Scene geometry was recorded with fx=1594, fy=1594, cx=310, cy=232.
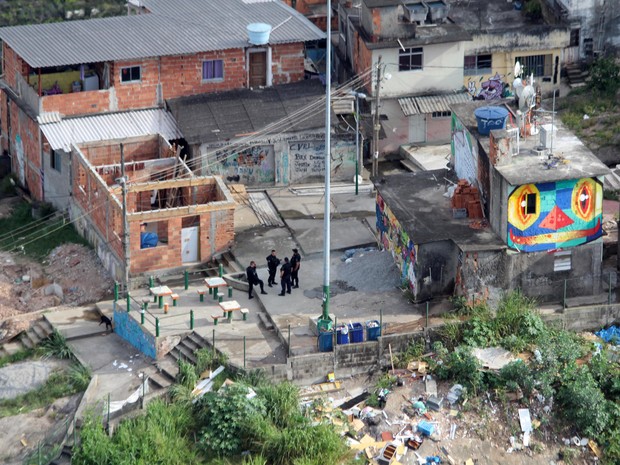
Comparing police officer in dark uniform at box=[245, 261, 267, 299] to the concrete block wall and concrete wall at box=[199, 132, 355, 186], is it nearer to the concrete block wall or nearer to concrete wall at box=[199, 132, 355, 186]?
the concrete block wall

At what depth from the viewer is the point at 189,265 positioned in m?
58.3

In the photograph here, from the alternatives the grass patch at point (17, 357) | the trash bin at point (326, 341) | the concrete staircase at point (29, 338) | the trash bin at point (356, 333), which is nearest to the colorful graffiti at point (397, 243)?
the trash bin at point (356, 333)

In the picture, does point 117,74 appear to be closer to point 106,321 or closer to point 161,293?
point 161,293

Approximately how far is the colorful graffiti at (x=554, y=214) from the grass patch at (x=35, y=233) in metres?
18.3

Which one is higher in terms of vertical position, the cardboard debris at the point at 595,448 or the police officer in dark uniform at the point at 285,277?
the police officer in dark uniform at the point at 285,277

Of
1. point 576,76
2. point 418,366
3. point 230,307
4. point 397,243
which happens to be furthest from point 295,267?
point 576,76

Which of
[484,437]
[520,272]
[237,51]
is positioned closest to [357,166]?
[237,51]

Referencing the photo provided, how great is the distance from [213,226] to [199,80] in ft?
32.3

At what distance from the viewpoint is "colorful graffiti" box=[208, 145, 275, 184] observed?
64.1 m

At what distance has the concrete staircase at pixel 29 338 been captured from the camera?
54594mm

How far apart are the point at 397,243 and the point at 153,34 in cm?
1657

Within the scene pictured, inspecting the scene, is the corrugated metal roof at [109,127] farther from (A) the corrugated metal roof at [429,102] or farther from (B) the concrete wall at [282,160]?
(A) the corrugated metal roof at [429,102]

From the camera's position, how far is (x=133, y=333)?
53812mm

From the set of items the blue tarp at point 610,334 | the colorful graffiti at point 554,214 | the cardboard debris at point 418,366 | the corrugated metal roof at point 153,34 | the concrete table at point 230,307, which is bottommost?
the cardboard debris at point 418,366
